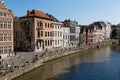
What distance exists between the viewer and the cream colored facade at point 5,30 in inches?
1820

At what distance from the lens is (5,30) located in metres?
47.2

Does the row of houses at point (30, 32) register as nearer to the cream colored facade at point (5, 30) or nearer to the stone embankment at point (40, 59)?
the cream colored facade at point (5, 30)

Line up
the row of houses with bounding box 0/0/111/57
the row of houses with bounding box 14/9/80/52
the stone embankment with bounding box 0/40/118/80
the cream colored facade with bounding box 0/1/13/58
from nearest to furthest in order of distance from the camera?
1. the stone embankment with bounding box 0/40/118/80
2. the cream colored facade with bounding box 0/1/13/58
3. the row of houses with bounding box 0/0/111/57
4. the row of houses with bounding box 14/9/80/52

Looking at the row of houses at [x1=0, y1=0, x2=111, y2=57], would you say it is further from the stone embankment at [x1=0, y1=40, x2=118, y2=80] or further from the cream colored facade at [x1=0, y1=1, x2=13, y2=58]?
the stone embankment at [x1=0, y1=40, x2=118, y2=80]

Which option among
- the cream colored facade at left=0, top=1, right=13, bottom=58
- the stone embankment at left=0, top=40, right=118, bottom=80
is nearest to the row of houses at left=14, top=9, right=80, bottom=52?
the stone embankment at left=0, top=40, right=118, bottom=80

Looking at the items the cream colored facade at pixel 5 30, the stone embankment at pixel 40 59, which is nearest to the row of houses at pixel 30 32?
the cream colored facade at pixel 5 30

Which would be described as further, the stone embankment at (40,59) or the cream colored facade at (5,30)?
the cream colored facade at (5,30)

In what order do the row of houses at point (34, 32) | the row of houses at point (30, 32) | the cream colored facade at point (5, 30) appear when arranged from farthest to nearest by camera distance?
the row of houses at point (34, 32), the row of houses at point (30, 32), the cream colored facade at point (5, 30)

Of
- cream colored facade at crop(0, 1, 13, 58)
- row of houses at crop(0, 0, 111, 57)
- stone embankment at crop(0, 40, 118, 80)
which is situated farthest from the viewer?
row of houses at crop(0, 0, 111, 57)

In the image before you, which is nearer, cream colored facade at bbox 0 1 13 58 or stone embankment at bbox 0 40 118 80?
stone embankment at bbox 0 40 118 80

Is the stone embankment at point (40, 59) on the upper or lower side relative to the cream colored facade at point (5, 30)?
lower

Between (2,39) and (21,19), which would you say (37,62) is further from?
(21,19)

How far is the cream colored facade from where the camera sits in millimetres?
46219

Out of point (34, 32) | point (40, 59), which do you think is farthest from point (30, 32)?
point (40, 59)
